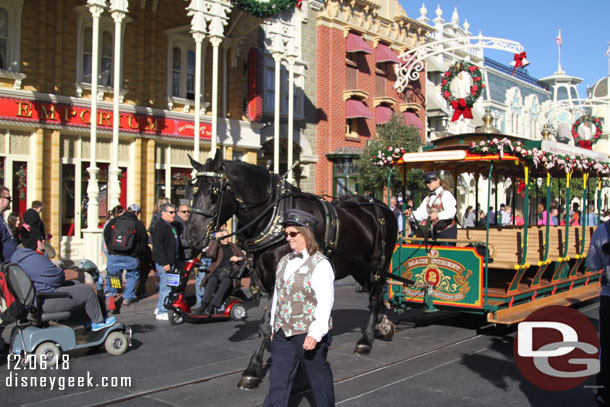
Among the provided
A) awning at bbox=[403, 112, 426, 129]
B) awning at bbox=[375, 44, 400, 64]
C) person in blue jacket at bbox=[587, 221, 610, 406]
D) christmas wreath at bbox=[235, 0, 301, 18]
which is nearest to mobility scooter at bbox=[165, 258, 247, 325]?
person in blue jacket at bbox=[587, 221, 610, 406]

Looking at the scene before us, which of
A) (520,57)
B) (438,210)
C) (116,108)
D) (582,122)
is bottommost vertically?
(438,210)

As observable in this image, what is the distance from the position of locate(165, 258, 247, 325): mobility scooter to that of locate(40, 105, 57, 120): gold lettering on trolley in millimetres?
6973

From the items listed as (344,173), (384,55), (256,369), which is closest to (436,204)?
(256,369)

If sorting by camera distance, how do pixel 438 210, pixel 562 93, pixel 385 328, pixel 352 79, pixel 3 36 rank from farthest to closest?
pixel 562 93 < pixel 352 79 < pixel 3 36 < pixel 438 210 < pixel 385 328

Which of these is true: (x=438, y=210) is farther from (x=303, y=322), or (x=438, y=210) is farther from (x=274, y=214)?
(x=303, y=322)

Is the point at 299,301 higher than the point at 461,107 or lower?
lower

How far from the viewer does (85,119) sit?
1534 centimetres

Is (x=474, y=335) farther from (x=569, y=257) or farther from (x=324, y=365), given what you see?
(x=324, y=365)

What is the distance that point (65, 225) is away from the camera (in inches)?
604

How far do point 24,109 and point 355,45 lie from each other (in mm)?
13552

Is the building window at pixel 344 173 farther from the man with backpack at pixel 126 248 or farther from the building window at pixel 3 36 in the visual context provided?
the man with backpack at pixel 126 248

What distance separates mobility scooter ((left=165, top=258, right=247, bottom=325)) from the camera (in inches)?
368

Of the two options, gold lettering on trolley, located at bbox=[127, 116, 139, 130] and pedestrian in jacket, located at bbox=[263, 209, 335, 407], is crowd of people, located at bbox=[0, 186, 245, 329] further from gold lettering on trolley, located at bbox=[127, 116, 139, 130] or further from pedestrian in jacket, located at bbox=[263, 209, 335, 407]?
gold lettering on trolley, located at bbox=[127, 116, 139, 130]

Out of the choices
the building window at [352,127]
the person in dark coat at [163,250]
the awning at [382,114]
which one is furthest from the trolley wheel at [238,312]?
the awning at [382,114]
